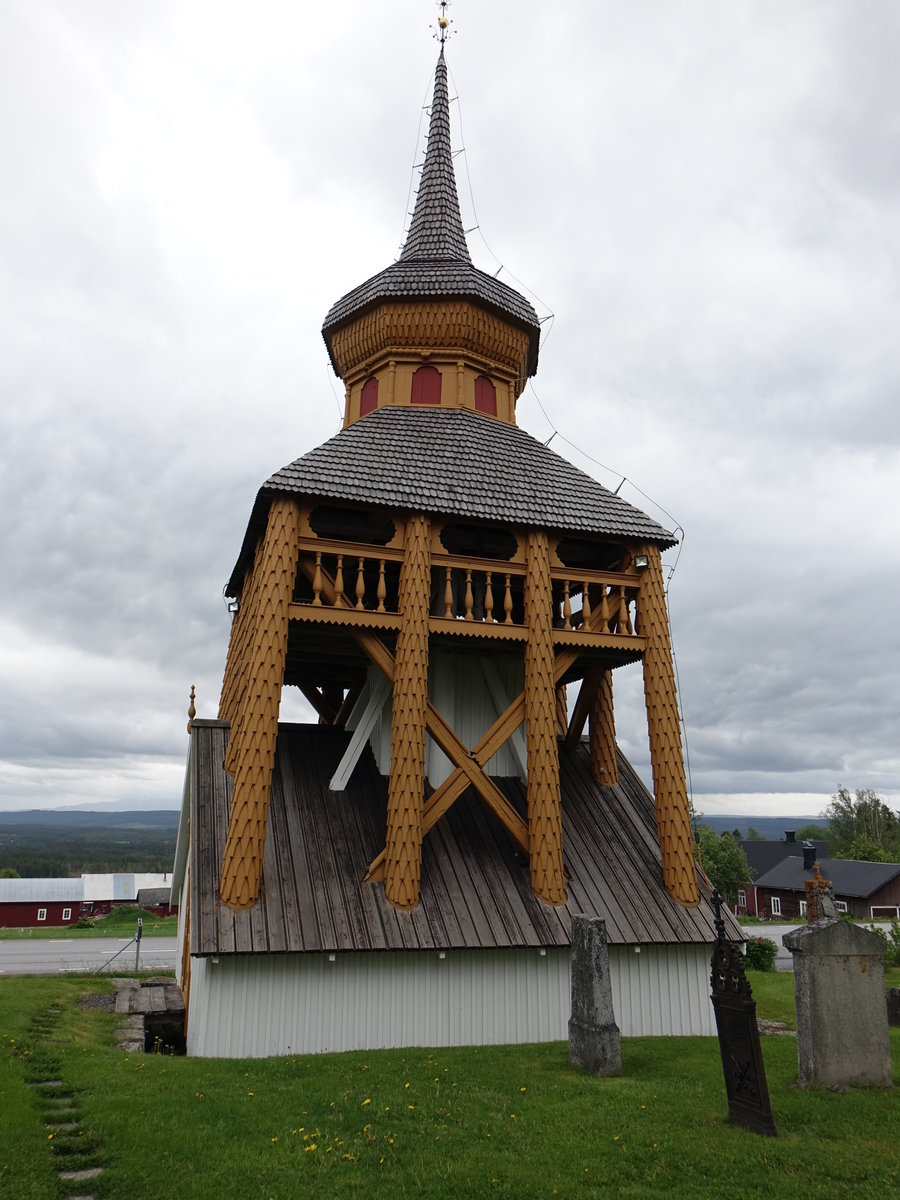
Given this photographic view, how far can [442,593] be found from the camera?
1672 cm

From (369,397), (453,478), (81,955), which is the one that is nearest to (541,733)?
(453,478)

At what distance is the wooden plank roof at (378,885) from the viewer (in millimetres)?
12516

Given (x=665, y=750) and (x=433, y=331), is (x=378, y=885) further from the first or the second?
(x=433, y=331)

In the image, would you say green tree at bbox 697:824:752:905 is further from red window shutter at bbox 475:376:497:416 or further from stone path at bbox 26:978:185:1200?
stone path at bbox 26:978:185:1200

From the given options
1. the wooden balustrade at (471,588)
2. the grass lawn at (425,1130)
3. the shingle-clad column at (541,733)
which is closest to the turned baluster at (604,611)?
the wooden balustrade at (471,588)

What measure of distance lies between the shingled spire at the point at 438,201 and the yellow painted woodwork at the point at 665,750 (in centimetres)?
1009

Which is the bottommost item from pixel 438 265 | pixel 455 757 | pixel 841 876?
pixel 841 876

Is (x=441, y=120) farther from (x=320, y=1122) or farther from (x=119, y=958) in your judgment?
(x=119, y=958)

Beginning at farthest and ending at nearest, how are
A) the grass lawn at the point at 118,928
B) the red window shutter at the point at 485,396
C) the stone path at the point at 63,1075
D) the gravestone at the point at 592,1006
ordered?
the grass lawn at the point at 118,928 < the red window shutter at the point at 485,396 < the gravestone at the point at 592,1006 < the stone path at the point at 63,1075

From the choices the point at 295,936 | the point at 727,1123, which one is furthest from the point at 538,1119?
the point at 295,936

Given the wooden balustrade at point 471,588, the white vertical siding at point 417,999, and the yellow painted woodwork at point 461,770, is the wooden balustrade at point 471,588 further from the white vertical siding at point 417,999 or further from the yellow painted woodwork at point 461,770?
the white vertical siding at point 417,999

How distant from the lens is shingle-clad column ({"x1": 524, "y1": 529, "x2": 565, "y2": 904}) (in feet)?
46.5

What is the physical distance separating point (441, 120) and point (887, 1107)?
75.7ft

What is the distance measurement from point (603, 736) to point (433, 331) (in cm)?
962
